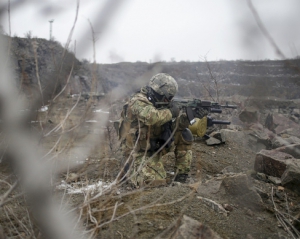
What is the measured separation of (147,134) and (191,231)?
1.93 m

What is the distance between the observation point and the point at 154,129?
15.0ft

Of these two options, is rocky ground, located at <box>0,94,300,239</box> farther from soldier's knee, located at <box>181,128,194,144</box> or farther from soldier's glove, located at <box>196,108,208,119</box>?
soldier's glove, located at <box>196,108,208,119</box>

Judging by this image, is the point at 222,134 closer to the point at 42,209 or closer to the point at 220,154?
the point at 220,154

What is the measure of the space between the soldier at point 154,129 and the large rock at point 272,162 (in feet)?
3.04

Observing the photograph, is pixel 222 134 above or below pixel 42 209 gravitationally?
below

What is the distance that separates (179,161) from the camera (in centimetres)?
476

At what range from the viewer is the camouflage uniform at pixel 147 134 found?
13.7 ft

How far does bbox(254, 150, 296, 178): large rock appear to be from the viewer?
4363 millimetres

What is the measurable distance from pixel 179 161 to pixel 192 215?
6.28ft

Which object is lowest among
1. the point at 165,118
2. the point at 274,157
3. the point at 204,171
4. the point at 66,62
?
the point at 204,171

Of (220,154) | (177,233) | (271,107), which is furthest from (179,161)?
(271,107)

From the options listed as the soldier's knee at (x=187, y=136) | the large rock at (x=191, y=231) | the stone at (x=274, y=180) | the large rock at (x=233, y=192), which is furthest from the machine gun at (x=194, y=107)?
the large rock at (x=191, y=231)

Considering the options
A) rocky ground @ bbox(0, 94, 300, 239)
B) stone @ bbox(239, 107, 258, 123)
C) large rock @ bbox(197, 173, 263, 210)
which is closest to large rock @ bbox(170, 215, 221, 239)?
rocky ground @ bbox(0, 94, 300, 239)

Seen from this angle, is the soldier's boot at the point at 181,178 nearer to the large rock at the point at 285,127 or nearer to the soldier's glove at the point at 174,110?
the soldier's glove at the point at 174,110
